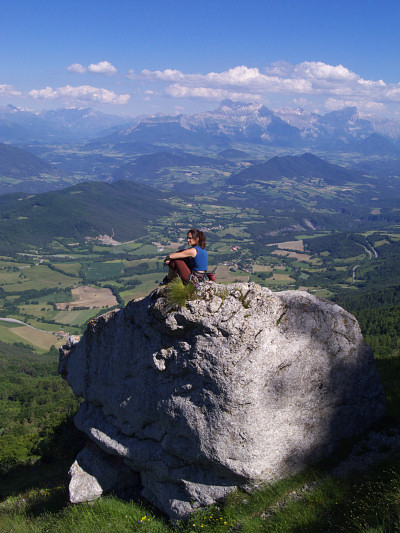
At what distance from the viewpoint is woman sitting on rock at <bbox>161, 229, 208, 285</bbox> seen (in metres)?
11.8

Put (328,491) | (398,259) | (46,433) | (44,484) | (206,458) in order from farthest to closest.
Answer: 1. (398,259)
2. (46,433)
3. (44,484)
4. (206,458)
5. (328,491)

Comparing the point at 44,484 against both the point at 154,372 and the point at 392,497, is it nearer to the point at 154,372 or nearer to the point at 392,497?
the point at 154,372

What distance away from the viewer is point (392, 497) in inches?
304

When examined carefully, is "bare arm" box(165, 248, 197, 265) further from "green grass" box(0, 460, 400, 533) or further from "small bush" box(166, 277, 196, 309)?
"green grass" box(0, 460, 400, 533)

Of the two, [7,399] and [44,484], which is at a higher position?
[44,484]

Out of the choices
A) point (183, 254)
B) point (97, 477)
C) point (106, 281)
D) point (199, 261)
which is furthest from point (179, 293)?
point (106, 281)

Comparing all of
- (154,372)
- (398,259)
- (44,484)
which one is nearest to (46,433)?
(44,484)

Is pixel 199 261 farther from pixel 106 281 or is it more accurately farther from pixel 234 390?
pixel 106 281

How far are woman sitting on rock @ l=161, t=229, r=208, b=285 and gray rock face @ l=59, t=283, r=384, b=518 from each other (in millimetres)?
1013

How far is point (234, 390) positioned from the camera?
383 inches

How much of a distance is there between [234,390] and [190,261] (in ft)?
14.4

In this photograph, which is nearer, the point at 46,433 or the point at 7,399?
the point at 46,433

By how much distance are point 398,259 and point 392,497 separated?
193m

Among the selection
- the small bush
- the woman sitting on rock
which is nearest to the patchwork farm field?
the woman sitting on rock
